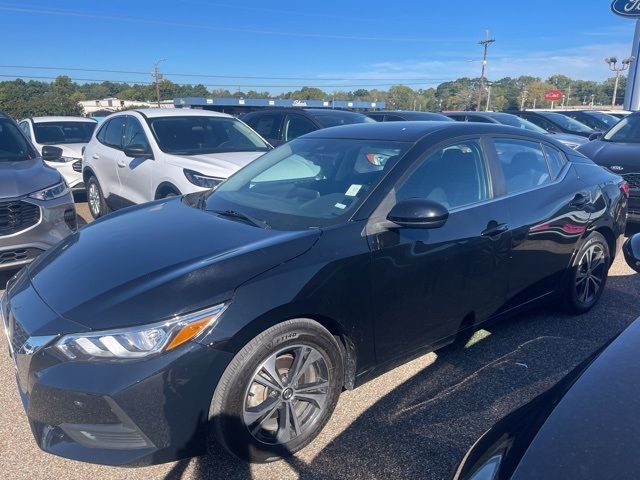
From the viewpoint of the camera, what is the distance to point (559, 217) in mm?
3797

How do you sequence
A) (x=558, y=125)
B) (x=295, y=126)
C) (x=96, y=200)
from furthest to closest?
1. (x=558, y=125)
2. (x=295, y=126)
3. (x=96, y=200)

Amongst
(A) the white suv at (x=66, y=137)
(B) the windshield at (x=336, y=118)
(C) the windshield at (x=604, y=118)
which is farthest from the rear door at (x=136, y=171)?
(C) the windshield at (x=604, y=118)

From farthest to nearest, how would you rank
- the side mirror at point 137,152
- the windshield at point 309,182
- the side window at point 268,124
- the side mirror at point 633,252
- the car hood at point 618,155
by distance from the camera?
the side window at point 268,124 < the car hood at point 618,155 < the side mirror at point 137,152 < the windshield at point 309,182 < the side mirror at point 633,252

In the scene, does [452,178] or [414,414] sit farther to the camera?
[452,178]

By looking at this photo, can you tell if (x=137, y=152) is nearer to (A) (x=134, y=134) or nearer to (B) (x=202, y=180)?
(A) (x=134, y=134)

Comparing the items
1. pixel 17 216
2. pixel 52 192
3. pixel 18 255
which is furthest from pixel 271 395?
pixel 52 192

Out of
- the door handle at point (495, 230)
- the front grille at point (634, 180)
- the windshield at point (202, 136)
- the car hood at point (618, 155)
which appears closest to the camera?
the door handle at point (495, 230)

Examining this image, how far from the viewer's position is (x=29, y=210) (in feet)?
15.4

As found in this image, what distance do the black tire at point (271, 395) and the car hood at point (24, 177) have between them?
3497mm

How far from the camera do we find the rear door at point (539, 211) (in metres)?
3.52

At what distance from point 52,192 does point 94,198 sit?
123 inches

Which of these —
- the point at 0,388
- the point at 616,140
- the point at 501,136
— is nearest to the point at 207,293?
the point at 0,388

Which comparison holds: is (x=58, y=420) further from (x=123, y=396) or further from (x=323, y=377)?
(x=323, y=377)

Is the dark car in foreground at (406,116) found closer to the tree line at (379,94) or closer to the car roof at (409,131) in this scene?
the car roof at (409,131)
